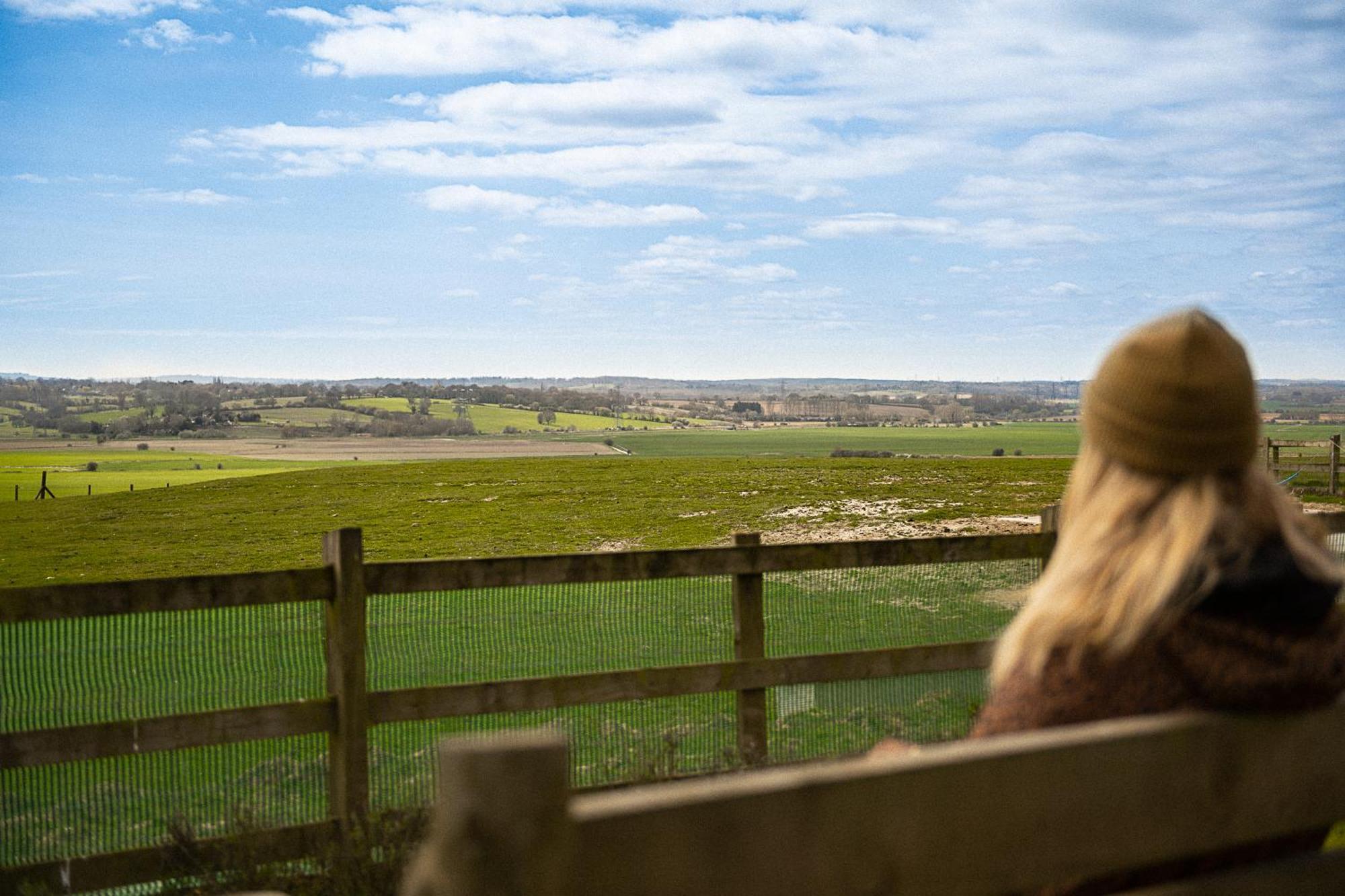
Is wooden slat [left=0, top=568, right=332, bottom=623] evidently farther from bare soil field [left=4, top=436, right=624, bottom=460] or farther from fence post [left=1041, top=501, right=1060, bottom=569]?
bare soil field [left=4, top=436, right=624, bottom=460]

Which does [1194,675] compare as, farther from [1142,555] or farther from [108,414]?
[108,414]

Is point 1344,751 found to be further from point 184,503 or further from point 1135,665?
point 184,503

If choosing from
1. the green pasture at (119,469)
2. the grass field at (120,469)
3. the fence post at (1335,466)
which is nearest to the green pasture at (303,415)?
the green pasture at (119,469)

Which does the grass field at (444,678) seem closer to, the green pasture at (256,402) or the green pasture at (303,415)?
the green pasture at (303,415)

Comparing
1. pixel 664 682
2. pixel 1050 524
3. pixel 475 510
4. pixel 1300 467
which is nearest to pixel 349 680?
pixel 664 682

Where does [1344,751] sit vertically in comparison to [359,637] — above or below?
above

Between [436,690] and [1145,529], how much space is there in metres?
3.66

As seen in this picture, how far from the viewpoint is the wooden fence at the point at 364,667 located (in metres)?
4.67

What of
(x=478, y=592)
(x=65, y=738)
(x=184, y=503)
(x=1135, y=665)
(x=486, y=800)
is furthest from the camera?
(x=184, y=503)

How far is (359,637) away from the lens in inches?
202

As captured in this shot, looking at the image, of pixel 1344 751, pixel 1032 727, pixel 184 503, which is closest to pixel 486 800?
pixel 1032 727

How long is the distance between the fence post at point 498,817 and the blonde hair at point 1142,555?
1043 millimetres

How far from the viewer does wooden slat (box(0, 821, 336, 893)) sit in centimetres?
461

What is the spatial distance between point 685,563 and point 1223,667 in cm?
374
